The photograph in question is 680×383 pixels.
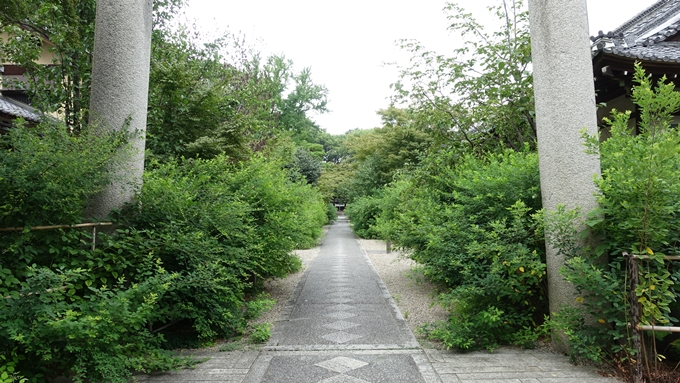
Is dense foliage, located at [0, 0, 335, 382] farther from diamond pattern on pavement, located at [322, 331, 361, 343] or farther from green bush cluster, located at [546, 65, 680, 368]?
green bush cluster, located at [546, 65, 680, 368]

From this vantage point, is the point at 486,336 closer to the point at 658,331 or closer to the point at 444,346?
the point at 444,346

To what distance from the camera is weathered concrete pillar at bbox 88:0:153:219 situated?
4062mm

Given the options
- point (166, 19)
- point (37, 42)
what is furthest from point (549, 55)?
point (37, 42)

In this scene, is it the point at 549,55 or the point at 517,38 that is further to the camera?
the point at 517,38

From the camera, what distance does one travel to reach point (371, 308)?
6.01 m

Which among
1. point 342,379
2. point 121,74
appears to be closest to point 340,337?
point 342,379

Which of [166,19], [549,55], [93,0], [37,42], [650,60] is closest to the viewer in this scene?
[549,55]

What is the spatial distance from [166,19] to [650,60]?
8802mm

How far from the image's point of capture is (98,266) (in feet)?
10.4

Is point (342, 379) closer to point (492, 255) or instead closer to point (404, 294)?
point (492, 255)

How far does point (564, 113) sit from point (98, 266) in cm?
422

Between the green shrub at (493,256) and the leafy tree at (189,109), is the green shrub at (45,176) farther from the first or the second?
the leafy tree at (189,109)

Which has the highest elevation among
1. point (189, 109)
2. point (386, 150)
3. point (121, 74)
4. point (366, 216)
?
point (386, 150)

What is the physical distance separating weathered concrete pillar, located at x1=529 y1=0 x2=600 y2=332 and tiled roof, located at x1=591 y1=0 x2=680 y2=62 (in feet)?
7.28
